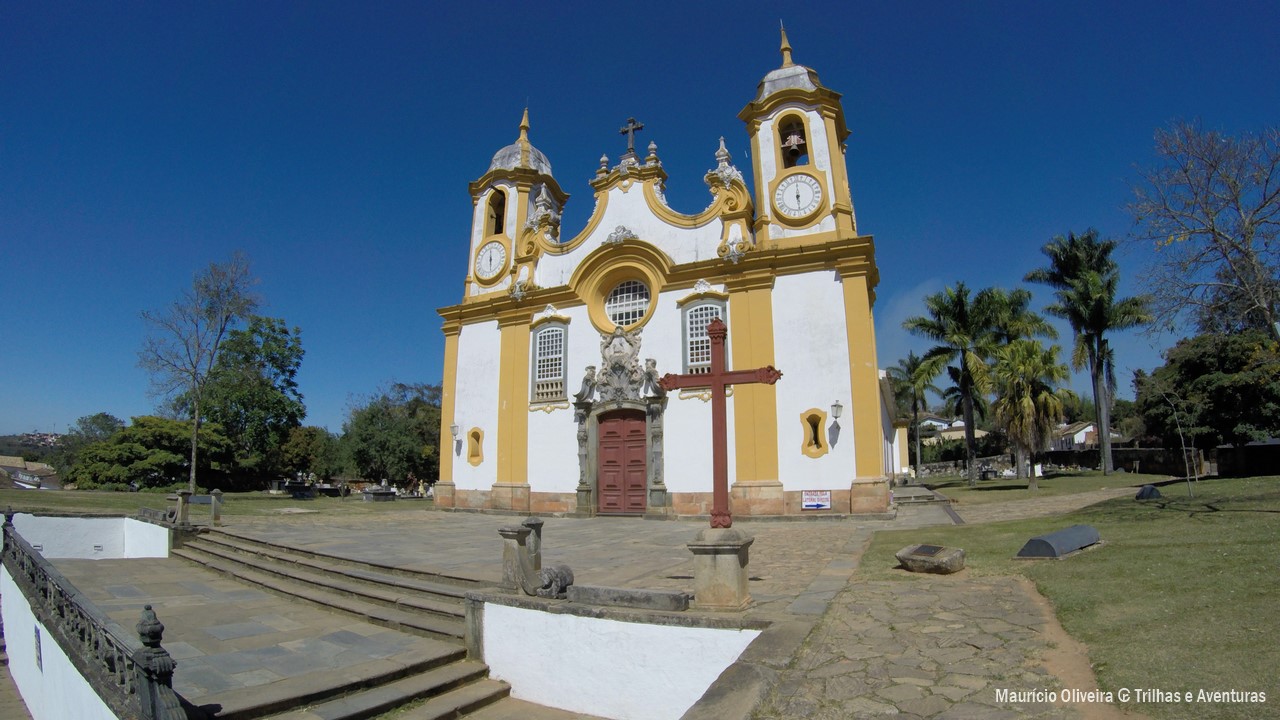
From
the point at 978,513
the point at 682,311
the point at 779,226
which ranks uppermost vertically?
the point at 779,226

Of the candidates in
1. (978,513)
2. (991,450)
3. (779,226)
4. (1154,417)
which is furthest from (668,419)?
(991,450)

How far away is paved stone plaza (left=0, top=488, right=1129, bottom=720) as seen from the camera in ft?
13.1

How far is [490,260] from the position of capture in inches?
851

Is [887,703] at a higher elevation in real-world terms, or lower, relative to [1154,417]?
lower

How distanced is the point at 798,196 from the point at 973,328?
15.2 metres

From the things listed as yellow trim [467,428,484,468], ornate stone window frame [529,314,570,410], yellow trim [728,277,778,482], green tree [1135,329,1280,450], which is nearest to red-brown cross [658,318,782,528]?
yellow trim [728,277,778,482]

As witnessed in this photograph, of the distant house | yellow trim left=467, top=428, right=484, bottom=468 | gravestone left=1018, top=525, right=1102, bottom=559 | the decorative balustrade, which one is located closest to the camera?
the decorative balustrade

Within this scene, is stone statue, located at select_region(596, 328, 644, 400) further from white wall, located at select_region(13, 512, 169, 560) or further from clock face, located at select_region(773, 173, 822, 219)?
white wall, located at select_region(13, 512, 169, 560)

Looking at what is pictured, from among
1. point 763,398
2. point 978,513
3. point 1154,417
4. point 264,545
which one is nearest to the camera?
point 264,545

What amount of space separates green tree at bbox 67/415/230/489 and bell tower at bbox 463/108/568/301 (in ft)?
59.8

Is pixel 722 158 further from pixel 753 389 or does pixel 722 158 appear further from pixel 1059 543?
pixel 1059 543

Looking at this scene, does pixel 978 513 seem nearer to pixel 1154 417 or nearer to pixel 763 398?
pixel 763 398

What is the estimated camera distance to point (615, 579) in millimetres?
7656

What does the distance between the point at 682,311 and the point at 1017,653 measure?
44.6 ft
